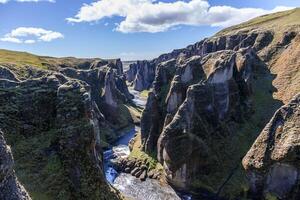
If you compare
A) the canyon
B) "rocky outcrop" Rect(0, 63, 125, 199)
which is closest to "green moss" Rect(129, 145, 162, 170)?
the canyon

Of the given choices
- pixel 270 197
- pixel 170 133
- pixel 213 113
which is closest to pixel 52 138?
pixel 270 197

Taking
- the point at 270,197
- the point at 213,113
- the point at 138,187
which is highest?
the point at 213,113

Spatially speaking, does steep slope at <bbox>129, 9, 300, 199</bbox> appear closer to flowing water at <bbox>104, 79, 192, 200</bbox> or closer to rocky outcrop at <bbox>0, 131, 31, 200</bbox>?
flowing water at <bbox>104, 79, 192, 200</bbox>

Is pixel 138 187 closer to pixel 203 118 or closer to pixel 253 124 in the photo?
pixel 203 118

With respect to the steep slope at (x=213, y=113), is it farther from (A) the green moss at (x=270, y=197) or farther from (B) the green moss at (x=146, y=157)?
(A) the green moss at (x=270, y=197)

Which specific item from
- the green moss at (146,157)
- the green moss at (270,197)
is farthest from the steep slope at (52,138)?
the green moss at (146,157)
